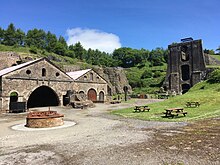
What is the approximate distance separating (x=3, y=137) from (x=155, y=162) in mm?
7925

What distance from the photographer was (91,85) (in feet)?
117

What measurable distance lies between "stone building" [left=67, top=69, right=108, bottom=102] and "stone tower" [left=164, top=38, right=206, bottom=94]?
19691mm

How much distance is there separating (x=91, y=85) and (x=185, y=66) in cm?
2837

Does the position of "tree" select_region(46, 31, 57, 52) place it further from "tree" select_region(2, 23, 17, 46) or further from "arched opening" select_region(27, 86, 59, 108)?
"arched opening" select_region(27, 86, 59, 108)

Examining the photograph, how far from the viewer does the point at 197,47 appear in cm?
4803

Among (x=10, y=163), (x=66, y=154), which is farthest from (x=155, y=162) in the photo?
(x=10, y=163)

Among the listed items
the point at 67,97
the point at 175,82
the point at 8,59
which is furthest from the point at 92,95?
the point at 8,59

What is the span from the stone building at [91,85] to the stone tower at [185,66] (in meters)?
19.7

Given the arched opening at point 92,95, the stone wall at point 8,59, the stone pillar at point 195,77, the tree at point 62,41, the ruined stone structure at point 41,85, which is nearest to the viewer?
the ruined stone structure at point 41,85

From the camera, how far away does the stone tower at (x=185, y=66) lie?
47059 mm

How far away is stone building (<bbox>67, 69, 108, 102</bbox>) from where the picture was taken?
33.8m

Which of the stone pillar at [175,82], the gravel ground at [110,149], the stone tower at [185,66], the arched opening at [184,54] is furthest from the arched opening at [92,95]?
the arched opening at [184,54]

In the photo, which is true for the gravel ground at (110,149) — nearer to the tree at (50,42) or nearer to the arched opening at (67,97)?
the arched opening at (67,97)

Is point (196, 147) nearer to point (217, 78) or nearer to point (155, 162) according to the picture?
point (155, 162)
